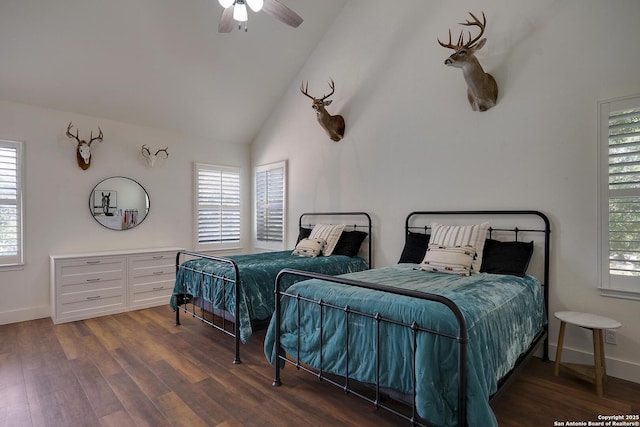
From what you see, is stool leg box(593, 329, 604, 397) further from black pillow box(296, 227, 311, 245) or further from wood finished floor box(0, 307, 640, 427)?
black pillow box(296, 227, 311, 245)

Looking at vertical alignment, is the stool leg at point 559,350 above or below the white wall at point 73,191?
below

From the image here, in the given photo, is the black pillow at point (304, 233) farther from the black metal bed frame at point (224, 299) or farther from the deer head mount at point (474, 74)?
the deer head mount at point (474, 74)

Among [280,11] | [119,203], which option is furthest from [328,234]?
[119,203]

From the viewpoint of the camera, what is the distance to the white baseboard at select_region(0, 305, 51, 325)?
3865 millimetres

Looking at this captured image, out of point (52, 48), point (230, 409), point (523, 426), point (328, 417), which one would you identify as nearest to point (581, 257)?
point (523, 426)

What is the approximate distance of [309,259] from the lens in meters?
3.83

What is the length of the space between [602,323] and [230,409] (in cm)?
261

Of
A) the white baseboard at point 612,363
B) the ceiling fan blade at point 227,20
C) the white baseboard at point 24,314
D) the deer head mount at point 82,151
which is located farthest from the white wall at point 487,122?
the white baseboard at point 24,314

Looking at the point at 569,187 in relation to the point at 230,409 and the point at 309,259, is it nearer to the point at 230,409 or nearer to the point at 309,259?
the point at 309,259

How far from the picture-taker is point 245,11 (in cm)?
270

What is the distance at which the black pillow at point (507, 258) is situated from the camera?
2807 millimetres

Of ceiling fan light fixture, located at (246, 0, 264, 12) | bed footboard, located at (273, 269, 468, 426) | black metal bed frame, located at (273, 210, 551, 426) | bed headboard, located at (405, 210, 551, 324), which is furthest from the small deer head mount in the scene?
bed headboard, located at (405, 210, 551, 324)

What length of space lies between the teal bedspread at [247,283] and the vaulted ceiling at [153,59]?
2.49 m

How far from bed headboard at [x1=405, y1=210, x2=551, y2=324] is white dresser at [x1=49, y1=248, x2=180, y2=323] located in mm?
3693
